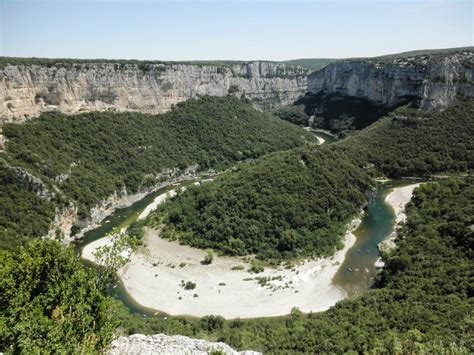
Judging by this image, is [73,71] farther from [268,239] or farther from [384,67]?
[384,67]

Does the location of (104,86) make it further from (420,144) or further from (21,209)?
(420,144)

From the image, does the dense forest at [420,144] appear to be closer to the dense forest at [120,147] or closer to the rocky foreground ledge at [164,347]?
the dense forest at [120,147]

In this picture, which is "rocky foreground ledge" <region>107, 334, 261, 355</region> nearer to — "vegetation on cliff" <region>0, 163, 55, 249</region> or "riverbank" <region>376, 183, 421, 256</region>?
"vegetation on cliff" <region>0, 163, 55, 249</region>

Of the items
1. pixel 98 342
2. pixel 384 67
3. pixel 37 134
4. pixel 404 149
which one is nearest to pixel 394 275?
pixel 98 342

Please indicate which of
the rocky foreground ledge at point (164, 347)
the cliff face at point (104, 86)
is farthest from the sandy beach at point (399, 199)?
the cliff face at point (104, 86)

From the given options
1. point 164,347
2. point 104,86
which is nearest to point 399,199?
point 164,347
